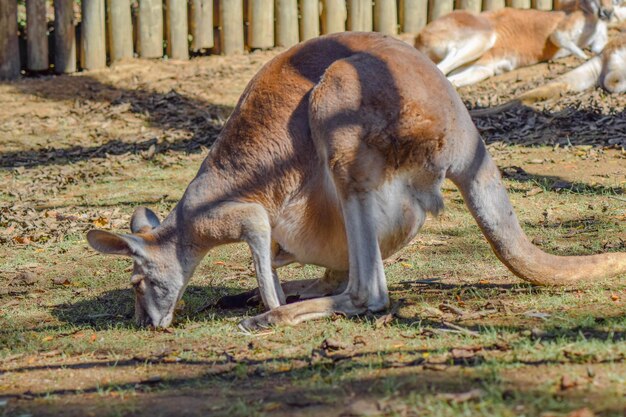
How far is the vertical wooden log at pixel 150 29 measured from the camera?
36.0 ft

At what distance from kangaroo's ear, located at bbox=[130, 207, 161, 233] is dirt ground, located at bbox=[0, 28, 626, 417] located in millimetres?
459

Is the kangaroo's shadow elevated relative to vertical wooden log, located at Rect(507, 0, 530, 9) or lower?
lower

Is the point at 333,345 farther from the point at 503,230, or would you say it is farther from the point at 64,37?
the point at 64,37

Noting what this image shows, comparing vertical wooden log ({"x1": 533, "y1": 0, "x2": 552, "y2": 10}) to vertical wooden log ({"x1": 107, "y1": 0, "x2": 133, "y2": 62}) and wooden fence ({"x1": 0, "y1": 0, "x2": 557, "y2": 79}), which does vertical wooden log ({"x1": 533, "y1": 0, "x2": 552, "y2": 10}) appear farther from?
vertical wooden log ({"x1": 107, "y1": 0, "x2": 133, "y2": 62})

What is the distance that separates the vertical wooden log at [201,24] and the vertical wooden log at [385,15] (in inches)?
73.8

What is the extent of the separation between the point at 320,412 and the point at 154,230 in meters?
2.00

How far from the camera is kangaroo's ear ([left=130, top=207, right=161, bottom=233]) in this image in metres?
5.05

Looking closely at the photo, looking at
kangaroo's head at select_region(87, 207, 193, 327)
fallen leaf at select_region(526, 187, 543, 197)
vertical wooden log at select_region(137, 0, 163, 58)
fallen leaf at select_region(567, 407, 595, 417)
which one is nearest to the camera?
fallen leaf at select_region(567, 407, 595, 417)

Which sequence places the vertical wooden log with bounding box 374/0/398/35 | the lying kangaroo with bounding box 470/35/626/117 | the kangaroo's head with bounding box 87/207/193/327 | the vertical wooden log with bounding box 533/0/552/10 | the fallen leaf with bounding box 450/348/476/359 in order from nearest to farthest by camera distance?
the fallen leaf with bounding box 450/348/476/359, the kangaroo's head with bounding box 87/207/193/327, the lying kangaroo with bounding box 470/35/626/117, the vertical wooden log with bounding box 374/0/398/35, the vertical wooden log with bounding box 533/0/552/10

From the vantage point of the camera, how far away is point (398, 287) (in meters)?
5.12

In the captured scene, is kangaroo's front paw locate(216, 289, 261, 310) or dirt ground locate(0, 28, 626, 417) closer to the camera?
dirt ground locate(0, 28, 626, 417)

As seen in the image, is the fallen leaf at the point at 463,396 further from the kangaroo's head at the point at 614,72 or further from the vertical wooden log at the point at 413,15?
the vertical wooden log at the point at 413,15

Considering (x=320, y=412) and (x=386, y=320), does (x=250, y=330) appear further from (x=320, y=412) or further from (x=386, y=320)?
(x=320, y=412)

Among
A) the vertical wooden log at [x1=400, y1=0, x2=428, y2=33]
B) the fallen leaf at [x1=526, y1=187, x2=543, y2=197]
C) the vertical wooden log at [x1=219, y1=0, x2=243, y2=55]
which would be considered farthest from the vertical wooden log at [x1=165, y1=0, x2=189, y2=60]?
the fallen leaf at [x1=526, y1=187, x2=543, y2=197]
